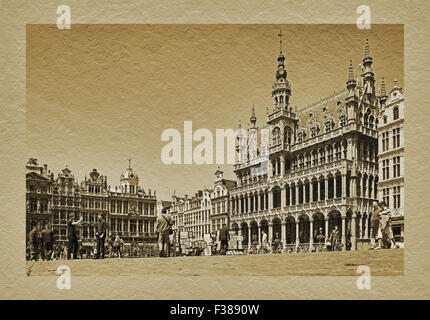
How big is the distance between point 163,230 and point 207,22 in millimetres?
3973

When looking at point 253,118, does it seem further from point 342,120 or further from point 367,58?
point 367,58

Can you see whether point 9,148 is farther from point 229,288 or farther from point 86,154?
point 229,288

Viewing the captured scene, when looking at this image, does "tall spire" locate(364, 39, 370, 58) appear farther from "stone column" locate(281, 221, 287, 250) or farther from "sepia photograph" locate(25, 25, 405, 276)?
"stone column" locate(281, 221, 287, 250)

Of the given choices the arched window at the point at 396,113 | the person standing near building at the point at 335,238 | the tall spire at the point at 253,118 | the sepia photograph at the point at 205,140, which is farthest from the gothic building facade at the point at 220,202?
the arched window at the point at 396,113

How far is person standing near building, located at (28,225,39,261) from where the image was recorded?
8148mm

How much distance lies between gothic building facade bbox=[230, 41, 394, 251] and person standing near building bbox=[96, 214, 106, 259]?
8.43 feet

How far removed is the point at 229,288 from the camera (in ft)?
25.5

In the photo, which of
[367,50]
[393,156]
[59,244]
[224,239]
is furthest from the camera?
[224,239]

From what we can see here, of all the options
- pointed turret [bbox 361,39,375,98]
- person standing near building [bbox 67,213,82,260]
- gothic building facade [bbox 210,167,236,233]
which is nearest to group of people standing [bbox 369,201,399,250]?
pointed turret [bbox 361,39,375,98]

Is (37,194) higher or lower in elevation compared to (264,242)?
higher

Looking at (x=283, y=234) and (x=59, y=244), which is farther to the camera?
(x=283, y=234)

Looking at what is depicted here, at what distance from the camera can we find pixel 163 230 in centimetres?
858

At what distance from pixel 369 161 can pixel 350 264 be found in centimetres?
191

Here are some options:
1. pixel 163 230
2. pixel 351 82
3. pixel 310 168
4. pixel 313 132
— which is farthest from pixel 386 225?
pixel 163 230
